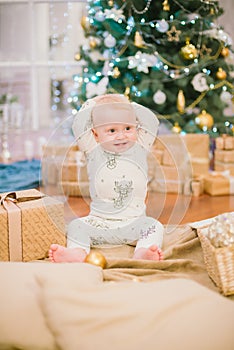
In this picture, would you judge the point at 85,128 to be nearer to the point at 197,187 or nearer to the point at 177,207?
the point at 177,207

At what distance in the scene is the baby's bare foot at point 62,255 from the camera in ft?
5.82

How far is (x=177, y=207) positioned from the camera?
271 cm

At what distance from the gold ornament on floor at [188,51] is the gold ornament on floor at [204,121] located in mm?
355

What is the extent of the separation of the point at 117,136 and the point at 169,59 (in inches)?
62.9

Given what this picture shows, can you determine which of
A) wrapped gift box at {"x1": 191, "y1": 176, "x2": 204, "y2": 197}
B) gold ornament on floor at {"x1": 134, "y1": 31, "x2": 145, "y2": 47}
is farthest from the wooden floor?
gold ornament on floor at {"x1": 134, "y1": 31, "x2": 145, "y2": 47}

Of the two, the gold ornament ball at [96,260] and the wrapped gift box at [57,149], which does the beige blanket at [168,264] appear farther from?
the wrapped gift box at [57,149]

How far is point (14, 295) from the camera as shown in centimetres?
129

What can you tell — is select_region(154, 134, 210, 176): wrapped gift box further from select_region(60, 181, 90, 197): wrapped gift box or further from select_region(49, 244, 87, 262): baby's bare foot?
select_region(49, 244, 87, 262): baby's bare foot

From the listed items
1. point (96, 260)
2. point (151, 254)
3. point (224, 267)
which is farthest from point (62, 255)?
point (224, 267)

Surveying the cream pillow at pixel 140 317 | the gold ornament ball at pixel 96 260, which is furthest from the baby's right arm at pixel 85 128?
the cream pillow at pixel 140 317

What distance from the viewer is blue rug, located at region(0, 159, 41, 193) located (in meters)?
3.20

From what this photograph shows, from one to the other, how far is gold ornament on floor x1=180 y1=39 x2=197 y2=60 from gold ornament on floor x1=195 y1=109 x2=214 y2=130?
35cm

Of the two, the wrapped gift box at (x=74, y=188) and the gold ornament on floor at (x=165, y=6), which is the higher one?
the gold ornament on floor at (x=165, y=6)

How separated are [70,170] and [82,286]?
6.00 ft
